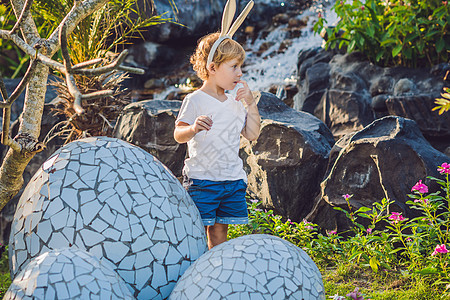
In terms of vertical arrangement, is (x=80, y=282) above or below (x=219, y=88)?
below

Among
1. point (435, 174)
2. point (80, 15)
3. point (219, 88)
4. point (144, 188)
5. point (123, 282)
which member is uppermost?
point (80, 15)

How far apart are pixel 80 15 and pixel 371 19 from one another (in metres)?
4.59

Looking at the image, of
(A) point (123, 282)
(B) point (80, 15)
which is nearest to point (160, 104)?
(B) point (80, 15)

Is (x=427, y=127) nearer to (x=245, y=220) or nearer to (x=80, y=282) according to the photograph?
(x=245, y=220)

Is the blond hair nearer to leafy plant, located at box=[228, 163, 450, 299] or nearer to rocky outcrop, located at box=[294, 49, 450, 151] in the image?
leafy plant, located at box=[228, 163, 450, 299]

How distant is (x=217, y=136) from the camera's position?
272 cm

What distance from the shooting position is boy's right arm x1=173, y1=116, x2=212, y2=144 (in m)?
2.34

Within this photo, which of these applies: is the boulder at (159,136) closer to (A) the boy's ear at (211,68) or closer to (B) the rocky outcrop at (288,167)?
(B) the rocky outcrop at (288,167)

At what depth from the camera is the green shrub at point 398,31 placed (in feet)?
18.3

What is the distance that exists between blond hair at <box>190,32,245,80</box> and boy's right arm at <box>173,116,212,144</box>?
0.39 metres

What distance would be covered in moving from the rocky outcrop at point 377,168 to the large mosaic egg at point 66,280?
208cm

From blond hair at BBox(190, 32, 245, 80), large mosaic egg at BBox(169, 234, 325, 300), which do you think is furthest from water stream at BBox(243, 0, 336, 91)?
large mosaic egg at BBox(169, 234, 325, 300)

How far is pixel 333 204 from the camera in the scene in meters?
3.35

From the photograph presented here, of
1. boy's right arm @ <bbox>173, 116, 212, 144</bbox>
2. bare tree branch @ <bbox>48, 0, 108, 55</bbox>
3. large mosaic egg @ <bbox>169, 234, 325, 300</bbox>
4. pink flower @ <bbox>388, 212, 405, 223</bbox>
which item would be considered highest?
bare tree branch @ <bbox>48, 0, 108, 55</bbox>
